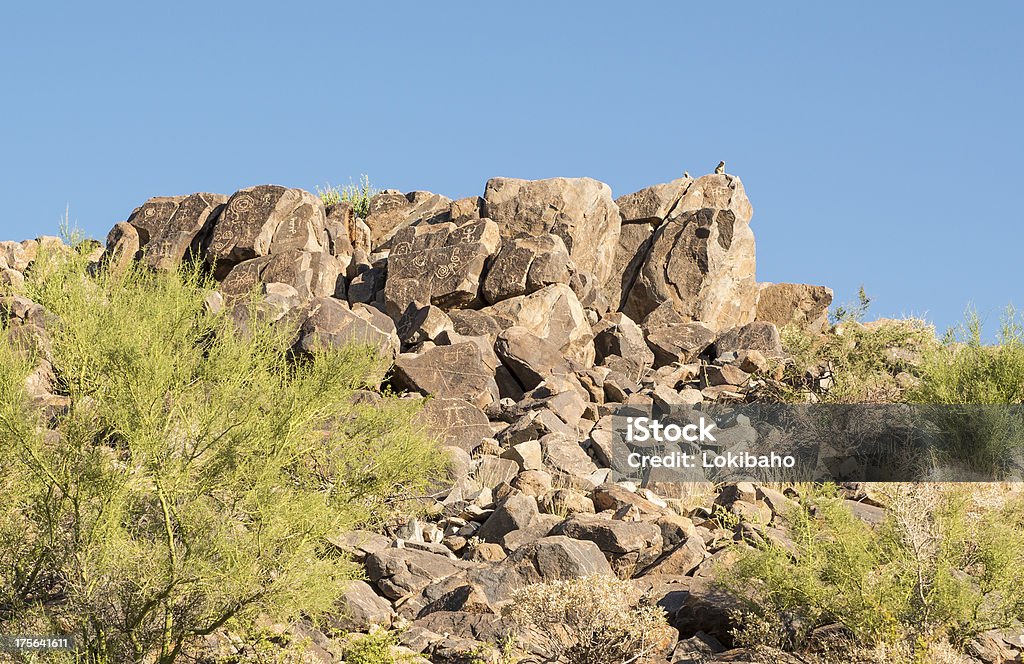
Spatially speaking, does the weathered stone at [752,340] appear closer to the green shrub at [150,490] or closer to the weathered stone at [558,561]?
the weathered stone at [558,561]

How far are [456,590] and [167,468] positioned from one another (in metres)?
3.68

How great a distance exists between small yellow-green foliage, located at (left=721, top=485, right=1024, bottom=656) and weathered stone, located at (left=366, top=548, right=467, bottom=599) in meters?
3.55

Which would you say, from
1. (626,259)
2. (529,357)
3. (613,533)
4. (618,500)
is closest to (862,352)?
(529,357)

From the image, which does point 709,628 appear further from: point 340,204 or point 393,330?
point 340,204

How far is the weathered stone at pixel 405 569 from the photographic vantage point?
12352 millimetres

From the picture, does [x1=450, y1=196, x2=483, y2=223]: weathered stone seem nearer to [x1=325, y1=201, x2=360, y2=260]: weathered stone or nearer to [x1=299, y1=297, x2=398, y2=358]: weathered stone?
[x1=325, y1=201, x2=360, y2=260]: weathered stone

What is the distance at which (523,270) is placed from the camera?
23.3 meters

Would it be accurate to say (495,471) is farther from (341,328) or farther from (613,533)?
(341,328)

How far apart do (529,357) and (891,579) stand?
432 inches

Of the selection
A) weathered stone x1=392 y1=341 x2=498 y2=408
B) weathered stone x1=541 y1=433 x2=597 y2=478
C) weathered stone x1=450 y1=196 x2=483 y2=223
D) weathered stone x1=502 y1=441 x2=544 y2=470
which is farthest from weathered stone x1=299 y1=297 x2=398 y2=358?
weathered stone x1=450 y1=196 x2=483 y2=223

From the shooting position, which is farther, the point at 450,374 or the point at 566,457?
the point at 450,374

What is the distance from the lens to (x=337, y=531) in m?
10.9

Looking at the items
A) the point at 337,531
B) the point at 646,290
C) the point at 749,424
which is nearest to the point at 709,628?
the point at 337,531

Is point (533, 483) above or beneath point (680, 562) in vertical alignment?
above
